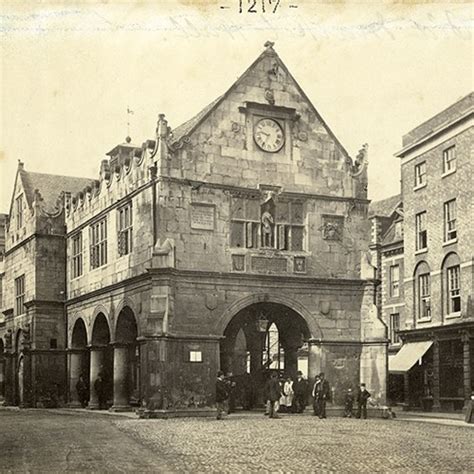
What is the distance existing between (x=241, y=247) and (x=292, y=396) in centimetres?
525

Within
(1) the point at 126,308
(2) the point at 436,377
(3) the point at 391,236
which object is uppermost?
(3) the point at 391,236

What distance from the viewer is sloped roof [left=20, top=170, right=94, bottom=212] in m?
43.3

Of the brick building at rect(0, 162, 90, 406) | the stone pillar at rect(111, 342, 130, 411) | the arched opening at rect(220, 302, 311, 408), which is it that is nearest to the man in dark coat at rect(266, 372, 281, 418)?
the arched opening at rect(220, 302, 311, 408)

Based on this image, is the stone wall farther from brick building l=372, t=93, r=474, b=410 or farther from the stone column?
the stone column

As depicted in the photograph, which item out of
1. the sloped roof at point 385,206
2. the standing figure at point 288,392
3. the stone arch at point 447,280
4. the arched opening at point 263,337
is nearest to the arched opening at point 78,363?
the arched opening at point 263,337

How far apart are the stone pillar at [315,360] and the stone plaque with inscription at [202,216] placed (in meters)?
5.34

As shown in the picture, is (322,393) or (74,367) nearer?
(322,393)

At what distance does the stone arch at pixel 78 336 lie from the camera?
38.3m

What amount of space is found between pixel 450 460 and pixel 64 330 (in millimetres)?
26522

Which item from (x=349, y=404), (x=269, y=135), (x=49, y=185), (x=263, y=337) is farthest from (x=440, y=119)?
(x=49, y=185)

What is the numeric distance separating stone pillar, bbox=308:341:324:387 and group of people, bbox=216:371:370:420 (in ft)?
1.06

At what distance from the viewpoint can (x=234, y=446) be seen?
58.6 ft

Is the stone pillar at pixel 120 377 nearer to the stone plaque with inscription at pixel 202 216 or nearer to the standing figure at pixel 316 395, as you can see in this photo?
the stone plaque with inscription at pixel 202 216

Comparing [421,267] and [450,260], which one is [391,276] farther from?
[450,260]
